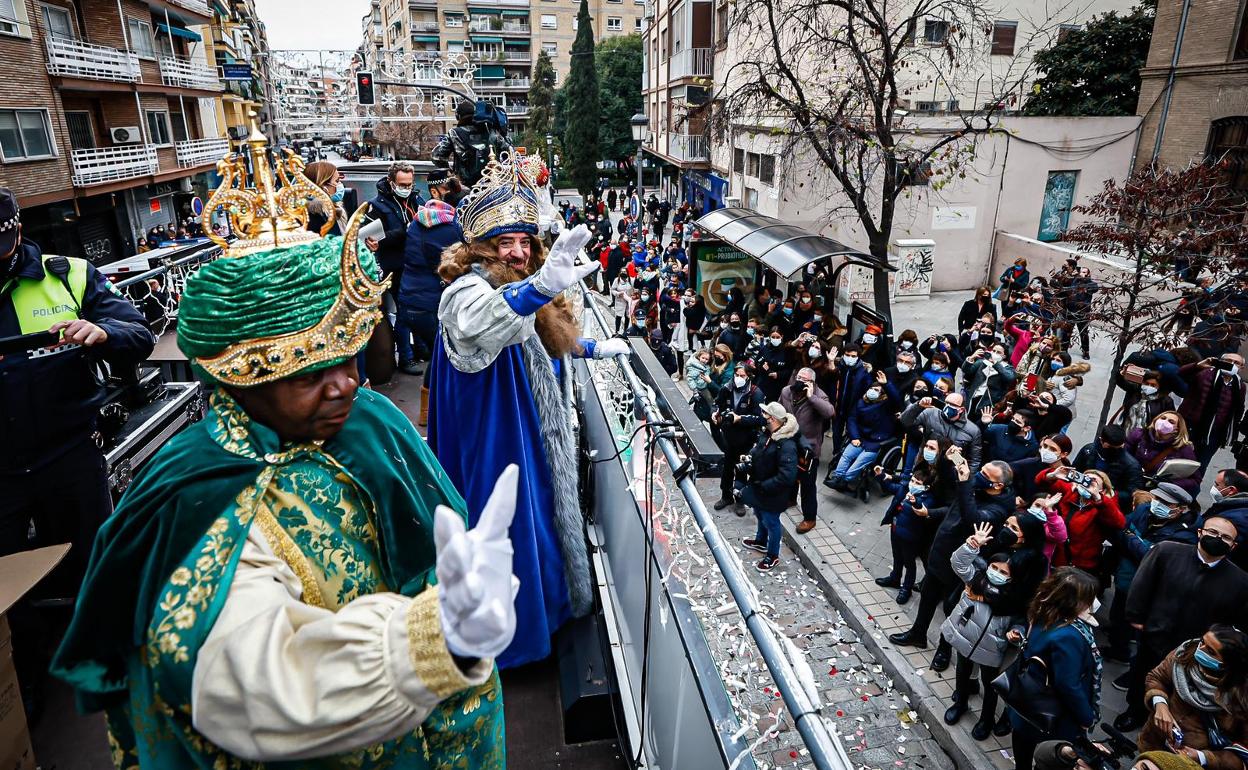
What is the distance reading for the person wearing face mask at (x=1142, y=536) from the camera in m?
5.30

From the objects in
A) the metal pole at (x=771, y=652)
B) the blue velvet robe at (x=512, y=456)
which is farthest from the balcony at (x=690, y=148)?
the metal pole at (x=771, y=652)

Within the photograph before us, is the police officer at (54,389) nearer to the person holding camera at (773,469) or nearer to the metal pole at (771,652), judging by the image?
the metal pole at (771,652)

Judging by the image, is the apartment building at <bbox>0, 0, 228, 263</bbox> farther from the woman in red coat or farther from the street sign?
the woman in red coat

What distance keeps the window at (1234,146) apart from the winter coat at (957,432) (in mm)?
13622

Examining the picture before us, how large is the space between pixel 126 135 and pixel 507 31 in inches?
1609

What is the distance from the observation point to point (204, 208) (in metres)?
1.74

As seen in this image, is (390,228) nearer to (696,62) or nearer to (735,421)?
(735,421)

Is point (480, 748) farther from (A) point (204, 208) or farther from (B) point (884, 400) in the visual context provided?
(B) point (884, 400)

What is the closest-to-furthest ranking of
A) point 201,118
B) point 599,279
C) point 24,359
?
point 24,359 → point 599,279 → point 201,118

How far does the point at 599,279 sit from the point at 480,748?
17016mm

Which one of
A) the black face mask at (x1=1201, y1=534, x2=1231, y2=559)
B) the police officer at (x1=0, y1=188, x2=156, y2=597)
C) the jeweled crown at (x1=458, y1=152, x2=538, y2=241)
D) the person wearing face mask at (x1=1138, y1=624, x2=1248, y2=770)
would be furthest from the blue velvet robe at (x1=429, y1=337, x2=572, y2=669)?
the black face mask at (x1=1201, y1=534, x2=1231, y2=559)

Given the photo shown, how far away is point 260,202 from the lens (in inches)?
66.1

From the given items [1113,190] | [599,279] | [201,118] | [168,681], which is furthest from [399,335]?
[201,118]

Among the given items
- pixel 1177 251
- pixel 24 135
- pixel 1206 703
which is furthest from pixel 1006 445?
pixel 24 135
